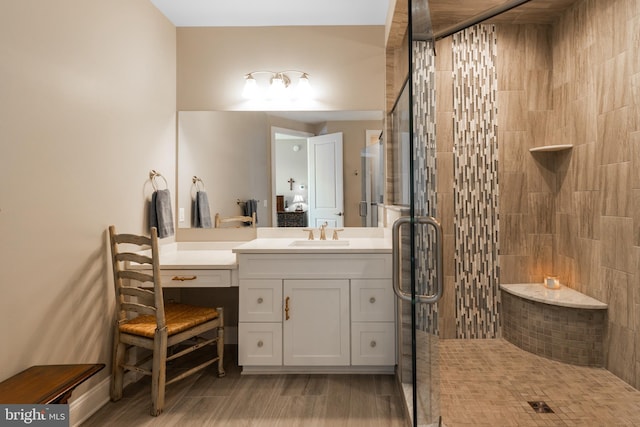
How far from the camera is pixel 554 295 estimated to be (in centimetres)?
279

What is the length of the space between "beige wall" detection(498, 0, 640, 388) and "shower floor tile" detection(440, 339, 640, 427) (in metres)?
0.24

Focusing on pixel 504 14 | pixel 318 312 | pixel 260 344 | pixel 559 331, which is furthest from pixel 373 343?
pixel 504 14

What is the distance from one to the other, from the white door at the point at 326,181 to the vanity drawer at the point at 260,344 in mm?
955

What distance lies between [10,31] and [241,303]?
1760mm

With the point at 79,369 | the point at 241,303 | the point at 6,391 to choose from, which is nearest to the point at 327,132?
the point at 241,303

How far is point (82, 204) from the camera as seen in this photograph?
2.06 metres

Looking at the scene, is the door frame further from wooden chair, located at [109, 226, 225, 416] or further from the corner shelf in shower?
the corner shelf in shower

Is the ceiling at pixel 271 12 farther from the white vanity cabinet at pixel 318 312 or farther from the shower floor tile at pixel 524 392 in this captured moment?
the shower floor tile at pixel 524 392

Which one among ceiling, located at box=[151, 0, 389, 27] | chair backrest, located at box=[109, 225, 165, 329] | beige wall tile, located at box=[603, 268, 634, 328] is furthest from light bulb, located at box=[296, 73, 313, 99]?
beige wall tile, located at box=[603, 268, 634, 328]

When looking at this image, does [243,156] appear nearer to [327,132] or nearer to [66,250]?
[327,132]

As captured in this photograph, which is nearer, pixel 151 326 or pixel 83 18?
pixel 83 18

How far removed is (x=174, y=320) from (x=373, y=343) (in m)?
1.22

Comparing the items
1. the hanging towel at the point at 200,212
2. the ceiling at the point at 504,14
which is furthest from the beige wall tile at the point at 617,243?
the hanging towel at the point at 200,212

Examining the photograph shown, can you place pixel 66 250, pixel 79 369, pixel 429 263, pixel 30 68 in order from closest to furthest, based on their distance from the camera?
pixel 429 263, pixel 79 369, pixel 30 68, pixel 66 250
